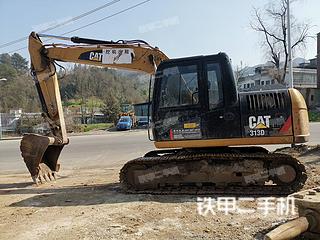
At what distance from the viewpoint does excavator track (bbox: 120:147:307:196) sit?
6895 mm

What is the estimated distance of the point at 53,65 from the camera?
9422 mm

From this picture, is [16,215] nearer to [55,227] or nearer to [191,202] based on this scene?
[55,227]

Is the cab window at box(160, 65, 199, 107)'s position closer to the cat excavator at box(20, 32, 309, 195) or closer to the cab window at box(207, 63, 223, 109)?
the cat excavator at box(20, 32, 309, 195)

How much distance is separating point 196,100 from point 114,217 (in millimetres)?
2719

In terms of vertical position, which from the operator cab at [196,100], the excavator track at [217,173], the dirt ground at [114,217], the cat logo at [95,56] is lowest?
the dirt ground at [114,217]

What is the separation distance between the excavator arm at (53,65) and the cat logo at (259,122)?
269 cm

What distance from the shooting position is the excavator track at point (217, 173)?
22.6ft

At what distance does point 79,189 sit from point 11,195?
1414 mm

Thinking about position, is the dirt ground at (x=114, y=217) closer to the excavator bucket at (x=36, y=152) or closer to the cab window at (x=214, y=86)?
the excavator bucket at (x=36, y=152)

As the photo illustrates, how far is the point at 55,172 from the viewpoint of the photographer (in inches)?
390

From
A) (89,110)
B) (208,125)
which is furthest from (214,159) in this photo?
(89,110)

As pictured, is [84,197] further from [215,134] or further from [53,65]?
[53,65]

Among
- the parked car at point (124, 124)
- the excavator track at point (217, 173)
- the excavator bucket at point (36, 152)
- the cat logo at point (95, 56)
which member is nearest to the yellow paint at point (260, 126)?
the excavator track at point (217, 173)

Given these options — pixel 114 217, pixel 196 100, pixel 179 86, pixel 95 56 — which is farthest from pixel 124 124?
pixel 114 217
